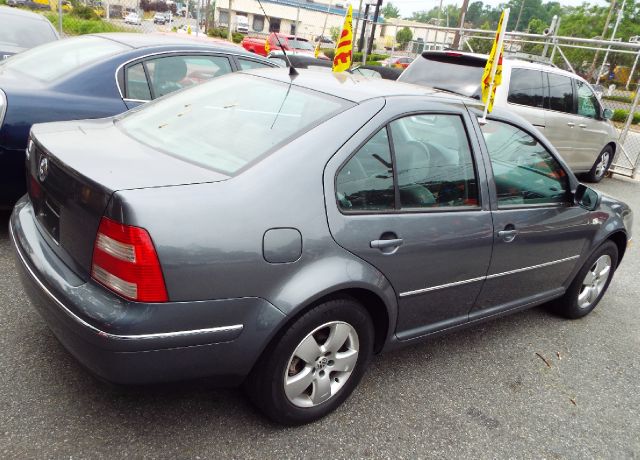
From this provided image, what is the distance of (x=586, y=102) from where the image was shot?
8.58 meters

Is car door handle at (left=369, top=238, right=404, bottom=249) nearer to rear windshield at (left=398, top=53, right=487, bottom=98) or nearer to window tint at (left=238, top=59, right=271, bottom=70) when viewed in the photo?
window tint at (left=238, top=59, right=271, bottom=70)

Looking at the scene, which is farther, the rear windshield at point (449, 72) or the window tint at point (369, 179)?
the rear windshield at point (449, 72)

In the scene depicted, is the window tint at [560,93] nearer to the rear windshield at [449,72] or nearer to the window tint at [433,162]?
the rear windshield at [449,72]

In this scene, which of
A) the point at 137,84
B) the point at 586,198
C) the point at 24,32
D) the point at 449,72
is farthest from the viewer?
the point at 24,32

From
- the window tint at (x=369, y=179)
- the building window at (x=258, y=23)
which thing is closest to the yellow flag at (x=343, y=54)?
the window tint at (x=369, y=179)

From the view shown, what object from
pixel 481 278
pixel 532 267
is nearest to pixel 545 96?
pixel 532 267

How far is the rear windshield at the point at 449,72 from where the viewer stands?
21.2 ft

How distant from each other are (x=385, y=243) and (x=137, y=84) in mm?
2777

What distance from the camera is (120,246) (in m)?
1.91

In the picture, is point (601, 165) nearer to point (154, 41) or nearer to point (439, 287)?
point (154, 41)

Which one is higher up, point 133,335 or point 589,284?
point 133,335

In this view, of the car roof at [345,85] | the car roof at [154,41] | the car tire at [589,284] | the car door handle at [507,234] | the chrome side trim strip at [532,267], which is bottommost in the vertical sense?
the car tire at [589,284]

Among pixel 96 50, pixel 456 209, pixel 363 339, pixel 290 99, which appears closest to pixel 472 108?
pixel 456 209

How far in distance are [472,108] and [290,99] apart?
103 cm
